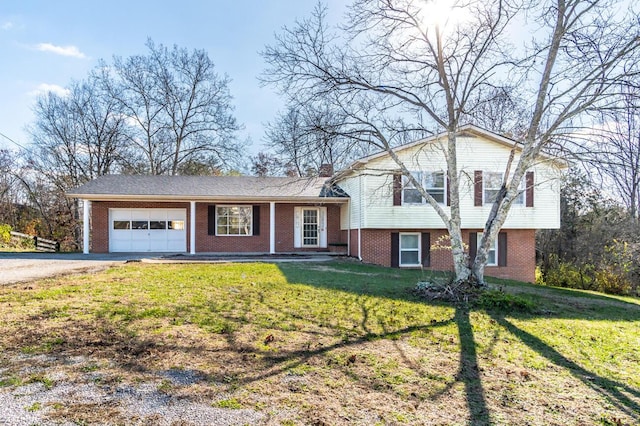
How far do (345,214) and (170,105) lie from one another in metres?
17.8

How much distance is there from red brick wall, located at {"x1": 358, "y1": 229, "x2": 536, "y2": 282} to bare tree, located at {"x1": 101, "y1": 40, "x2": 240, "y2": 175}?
16.1 m

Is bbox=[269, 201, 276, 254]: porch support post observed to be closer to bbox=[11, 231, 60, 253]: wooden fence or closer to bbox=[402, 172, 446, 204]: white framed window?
bbox=[402, 172, 446, 204]: white framed window

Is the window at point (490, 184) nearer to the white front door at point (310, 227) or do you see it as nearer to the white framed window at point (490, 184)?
the white framed window at point (490, 184)

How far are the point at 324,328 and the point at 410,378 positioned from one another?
183cm

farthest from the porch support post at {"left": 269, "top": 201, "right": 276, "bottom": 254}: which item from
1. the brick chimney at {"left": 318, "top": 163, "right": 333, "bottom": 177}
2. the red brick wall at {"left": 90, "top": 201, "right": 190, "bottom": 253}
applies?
the red brick wall at {"left": 90, "top": 201, "right": 190, "bottom": 253}

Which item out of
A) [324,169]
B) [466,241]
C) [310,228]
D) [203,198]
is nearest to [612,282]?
[466,241]

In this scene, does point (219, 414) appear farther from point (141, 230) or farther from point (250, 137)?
point (250, 137)

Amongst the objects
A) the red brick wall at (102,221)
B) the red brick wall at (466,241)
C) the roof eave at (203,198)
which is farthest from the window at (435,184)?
the red brick wall at (102,221)

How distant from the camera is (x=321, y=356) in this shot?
430 cm

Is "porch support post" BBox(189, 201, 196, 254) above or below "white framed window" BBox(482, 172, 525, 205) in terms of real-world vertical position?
below

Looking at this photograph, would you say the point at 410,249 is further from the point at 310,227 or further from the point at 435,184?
the point at 310,227

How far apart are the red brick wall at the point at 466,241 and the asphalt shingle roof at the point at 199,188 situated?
2.57 m

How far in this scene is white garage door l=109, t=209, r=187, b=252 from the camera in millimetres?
17500

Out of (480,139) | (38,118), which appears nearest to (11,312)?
(480,139)
